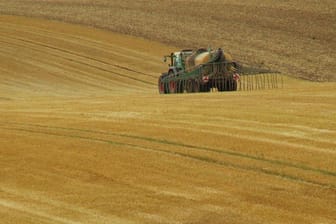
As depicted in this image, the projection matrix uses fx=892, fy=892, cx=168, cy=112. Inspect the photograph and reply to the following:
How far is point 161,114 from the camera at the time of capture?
802 inches

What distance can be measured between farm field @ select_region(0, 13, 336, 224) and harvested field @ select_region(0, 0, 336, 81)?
29.0 meters

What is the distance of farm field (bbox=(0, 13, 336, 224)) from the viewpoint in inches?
474

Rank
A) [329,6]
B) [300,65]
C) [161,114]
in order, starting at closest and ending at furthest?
[161,114]
[300,65]
[329,6]

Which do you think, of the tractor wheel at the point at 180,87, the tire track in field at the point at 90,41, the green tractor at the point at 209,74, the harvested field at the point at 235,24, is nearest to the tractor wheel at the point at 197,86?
the green tractor at the point at 209,74

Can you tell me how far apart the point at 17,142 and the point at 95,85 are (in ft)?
95.8

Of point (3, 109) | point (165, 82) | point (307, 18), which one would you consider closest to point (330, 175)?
point (3, 109)

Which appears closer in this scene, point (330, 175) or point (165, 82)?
point (330, 175)

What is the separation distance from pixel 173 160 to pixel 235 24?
5074 cm

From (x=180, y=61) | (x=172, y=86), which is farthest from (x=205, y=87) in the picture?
(x=180, y=61)

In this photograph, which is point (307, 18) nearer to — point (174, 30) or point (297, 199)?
point (174, 30)

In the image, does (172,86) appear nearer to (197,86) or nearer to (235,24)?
(197,86)

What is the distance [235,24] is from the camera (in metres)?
64.9

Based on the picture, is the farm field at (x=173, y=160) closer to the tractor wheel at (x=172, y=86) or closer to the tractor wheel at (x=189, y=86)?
the tractor wheel at (x=189, y=86)

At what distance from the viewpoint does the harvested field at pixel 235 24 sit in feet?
180
